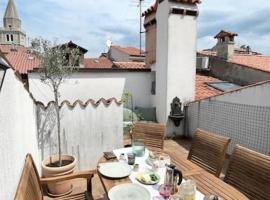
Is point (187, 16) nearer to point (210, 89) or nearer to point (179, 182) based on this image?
point (210, 89)

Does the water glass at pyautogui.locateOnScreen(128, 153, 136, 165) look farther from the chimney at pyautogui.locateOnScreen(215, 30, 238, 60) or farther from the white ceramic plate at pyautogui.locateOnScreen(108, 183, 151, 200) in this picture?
the chimney at pyautogui.locateOnScreen(215, 30, 238, 60)

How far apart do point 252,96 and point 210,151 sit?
3.06 meters

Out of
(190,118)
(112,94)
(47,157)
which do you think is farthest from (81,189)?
(190,118)

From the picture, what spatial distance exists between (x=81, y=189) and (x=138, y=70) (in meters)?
5.14

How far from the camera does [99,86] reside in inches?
309

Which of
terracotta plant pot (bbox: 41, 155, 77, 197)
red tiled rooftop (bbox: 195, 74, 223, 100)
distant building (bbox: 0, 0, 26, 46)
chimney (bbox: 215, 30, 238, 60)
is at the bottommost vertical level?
terracotta plant pot (bbox: 41, 155, 77, 197)

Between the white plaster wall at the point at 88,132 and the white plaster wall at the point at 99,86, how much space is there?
8.39 ft

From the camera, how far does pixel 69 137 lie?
4977mm

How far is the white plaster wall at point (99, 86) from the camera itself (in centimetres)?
698

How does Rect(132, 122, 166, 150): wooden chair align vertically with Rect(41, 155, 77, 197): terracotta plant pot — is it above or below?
above

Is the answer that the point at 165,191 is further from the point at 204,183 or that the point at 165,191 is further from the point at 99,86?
the point at 99,86

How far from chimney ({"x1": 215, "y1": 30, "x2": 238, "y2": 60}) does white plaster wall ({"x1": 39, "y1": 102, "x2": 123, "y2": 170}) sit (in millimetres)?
8677

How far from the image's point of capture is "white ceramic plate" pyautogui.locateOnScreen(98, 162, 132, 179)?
9.09ft

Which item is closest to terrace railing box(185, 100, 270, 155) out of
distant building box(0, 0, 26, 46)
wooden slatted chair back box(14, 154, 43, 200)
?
wooden slatted chair back box(14, 154, 43, 200)
